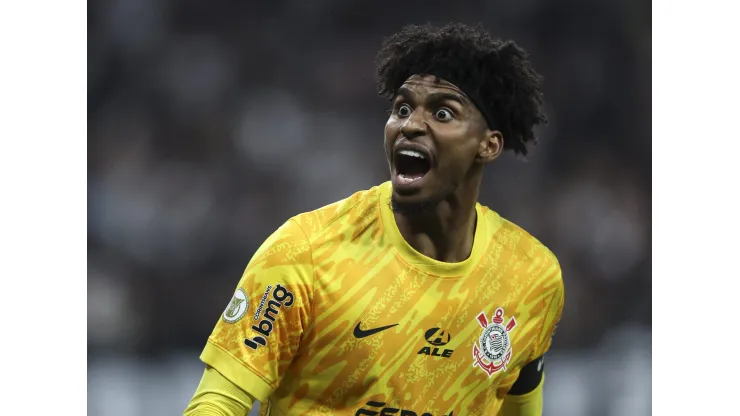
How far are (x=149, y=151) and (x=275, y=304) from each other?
2244mm

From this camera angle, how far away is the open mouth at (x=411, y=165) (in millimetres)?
2949

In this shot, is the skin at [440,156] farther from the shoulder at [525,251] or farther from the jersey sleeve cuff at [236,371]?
the jersey sleeve cuff at [236,371]

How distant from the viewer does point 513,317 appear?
3.19 meters

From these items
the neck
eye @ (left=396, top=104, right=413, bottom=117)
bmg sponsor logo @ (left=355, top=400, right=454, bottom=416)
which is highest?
eye @ (left=396, top=104, right=413, bottom=117)

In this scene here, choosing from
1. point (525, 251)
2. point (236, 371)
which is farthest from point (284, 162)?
point (236, 371)

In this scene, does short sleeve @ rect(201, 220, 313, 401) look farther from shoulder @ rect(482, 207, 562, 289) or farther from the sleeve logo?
shoulder @ rect(482, 207, 562, 289)

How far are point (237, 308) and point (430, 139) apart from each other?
28.7 inches

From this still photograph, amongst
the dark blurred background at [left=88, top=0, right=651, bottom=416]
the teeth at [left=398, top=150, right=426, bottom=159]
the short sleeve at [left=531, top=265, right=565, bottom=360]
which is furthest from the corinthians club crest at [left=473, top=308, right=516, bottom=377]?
the dark blurred background at [left=88, top=0, right=651, bottom=416]

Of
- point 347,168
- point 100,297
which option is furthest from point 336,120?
point 100,297

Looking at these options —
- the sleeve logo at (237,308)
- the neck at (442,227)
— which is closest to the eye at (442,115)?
the neck at (442,227)

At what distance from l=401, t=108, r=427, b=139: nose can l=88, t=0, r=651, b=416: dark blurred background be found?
6.09 ft

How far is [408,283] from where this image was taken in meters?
3.04

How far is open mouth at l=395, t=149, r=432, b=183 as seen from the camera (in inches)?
116

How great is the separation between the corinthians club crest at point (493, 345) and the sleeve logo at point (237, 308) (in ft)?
2.36
